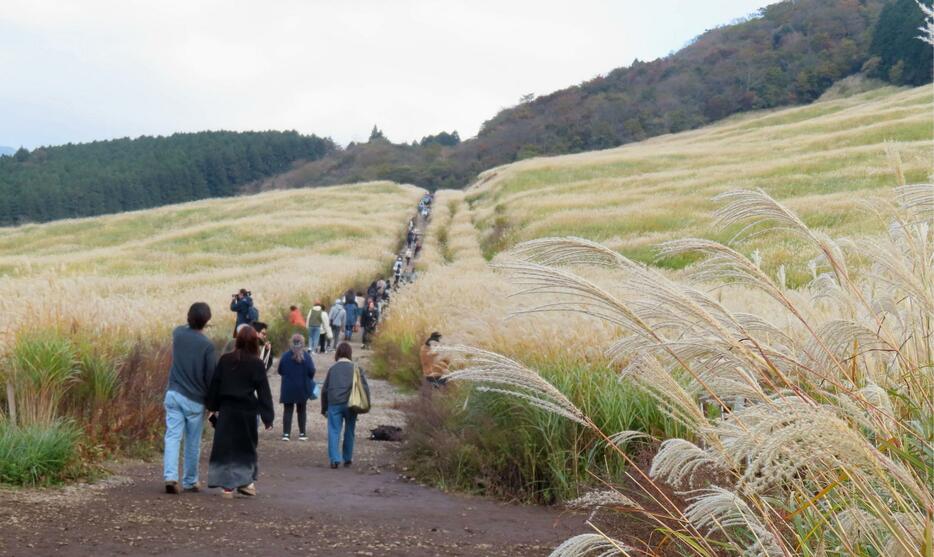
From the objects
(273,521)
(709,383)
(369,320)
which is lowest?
(369,320)

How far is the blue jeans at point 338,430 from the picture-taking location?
1321 cm

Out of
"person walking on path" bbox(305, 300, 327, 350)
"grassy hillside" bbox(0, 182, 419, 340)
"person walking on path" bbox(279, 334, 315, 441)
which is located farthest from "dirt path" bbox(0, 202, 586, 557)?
"person walking on path" bbox(305, 300, 327, 350)

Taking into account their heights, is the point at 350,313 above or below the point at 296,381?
below

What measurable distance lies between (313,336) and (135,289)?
927cm

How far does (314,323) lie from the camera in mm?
27375

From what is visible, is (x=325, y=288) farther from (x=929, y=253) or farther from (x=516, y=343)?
(x=929, y=253)

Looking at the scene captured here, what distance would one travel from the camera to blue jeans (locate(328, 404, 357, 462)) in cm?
1321

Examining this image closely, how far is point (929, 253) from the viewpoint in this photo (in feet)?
13.9

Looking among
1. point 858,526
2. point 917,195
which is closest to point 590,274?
point 917,195

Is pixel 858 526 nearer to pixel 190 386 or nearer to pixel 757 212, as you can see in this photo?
pixel 757 212

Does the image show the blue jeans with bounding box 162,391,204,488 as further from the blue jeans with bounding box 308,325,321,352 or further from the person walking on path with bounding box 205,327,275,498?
the blue jeans with bounding box 308,325,321,352

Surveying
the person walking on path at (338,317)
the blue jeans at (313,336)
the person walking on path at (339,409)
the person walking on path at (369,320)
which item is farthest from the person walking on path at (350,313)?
the person walking on path at (339,409)

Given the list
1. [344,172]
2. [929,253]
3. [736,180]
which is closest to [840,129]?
[736,180]

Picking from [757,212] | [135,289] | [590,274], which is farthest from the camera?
[135,289]
